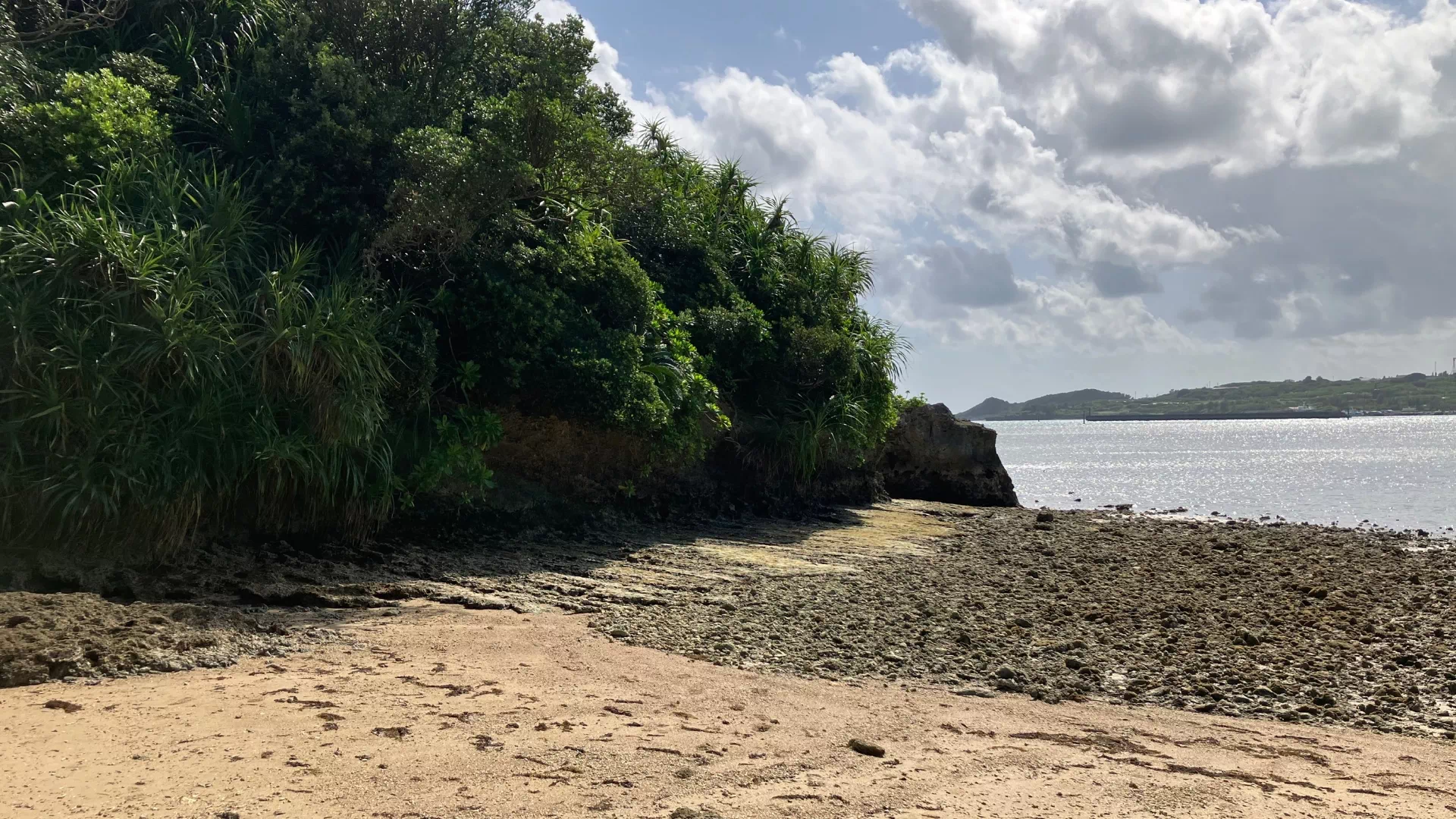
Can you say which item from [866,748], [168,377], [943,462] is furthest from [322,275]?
[943,462]

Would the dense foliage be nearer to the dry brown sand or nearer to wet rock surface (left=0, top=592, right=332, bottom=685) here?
wet rock surface (left=0, top=592, right=332, bottom=685)

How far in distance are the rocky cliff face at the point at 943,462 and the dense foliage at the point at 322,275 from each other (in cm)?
519

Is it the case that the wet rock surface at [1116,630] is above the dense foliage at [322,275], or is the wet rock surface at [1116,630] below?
below

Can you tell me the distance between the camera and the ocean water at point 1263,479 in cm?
Answer: 2655

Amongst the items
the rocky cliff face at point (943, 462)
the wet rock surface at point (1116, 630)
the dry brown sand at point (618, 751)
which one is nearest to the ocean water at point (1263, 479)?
the rocky cliff face at point (943, 462)

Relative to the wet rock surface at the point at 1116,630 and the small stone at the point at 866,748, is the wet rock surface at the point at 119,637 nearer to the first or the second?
the wet rock surface at the point at 1116,630

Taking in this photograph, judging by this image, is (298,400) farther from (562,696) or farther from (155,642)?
(562,696)

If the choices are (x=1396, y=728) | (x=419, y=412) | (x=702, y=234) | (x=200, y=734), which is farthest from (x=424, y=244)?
(x=1396, y=728)

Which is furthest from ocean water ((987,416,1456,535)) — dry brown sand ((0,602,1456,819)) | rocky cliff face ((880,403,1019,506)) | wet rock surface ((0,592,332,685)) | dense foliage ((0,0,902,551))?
wet rock surface ((0,592,332,685))

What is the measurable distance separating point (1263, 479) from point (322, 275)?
40513mm

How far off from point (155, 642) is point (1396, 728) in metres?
7.25

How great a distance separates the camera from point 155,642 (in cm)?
570

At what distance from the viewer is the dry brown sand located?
3.96 metres

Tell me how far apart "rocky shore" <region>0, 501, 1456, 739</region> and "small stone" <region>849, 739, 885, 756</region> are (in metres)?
1.65
